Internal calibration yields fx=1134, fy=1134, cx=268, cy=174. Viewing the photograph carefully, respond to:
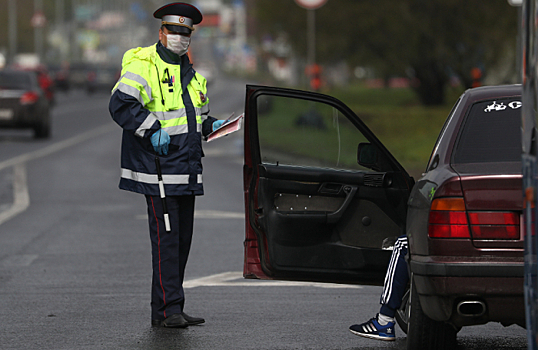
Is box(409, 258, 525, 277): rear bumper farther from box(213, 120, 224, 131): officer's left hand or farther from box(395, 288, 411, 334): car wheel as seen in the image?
box(213, 120, 224, 131): officer's left hand

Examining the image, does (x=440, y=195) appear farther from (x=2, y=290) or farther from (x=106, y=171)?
(x=106, y=171)

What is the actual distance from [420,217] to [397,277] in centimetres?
70

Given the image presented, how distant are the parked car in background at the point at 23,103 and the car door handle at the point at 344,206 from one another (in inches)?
795

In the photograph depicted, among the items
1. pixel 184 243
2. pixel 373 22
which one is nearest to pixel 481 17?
pixel 373 22

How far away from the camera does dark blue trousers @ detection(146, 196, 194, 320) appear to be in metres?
6.72

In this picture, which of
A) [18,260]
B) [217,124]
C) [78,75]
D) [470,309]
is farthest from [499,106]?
[78,75]

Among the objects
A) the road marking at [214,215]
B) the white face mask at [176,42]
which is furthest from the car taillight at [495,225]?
the road marking at [214,215]

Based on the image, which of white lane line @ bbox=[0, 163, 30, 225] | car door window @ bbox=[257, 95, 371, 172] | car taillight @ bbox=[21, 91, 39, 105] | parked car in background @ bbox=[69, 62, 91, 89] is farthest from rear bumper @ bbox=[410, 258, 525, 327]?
parked car in background @ bbox=[69, 62, 91, 89]

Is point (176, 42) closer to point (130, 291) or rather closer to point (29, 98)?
point (130, 291)

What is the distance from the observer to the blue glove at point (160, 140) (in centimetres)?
653

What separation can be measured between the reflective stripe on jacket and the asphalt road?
890 mm

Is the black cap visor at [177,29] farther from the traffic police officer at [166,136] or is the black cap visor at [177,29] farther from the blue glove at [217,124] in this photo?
the blue glove at [217,124]

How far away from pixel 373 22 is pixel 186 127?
33595 mm

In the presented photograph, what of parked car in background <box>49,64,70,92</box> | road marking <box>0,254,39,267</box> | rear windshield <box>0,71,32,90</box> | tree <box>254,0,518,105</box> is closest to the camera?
road marking <box>0,254,39,267</box>
